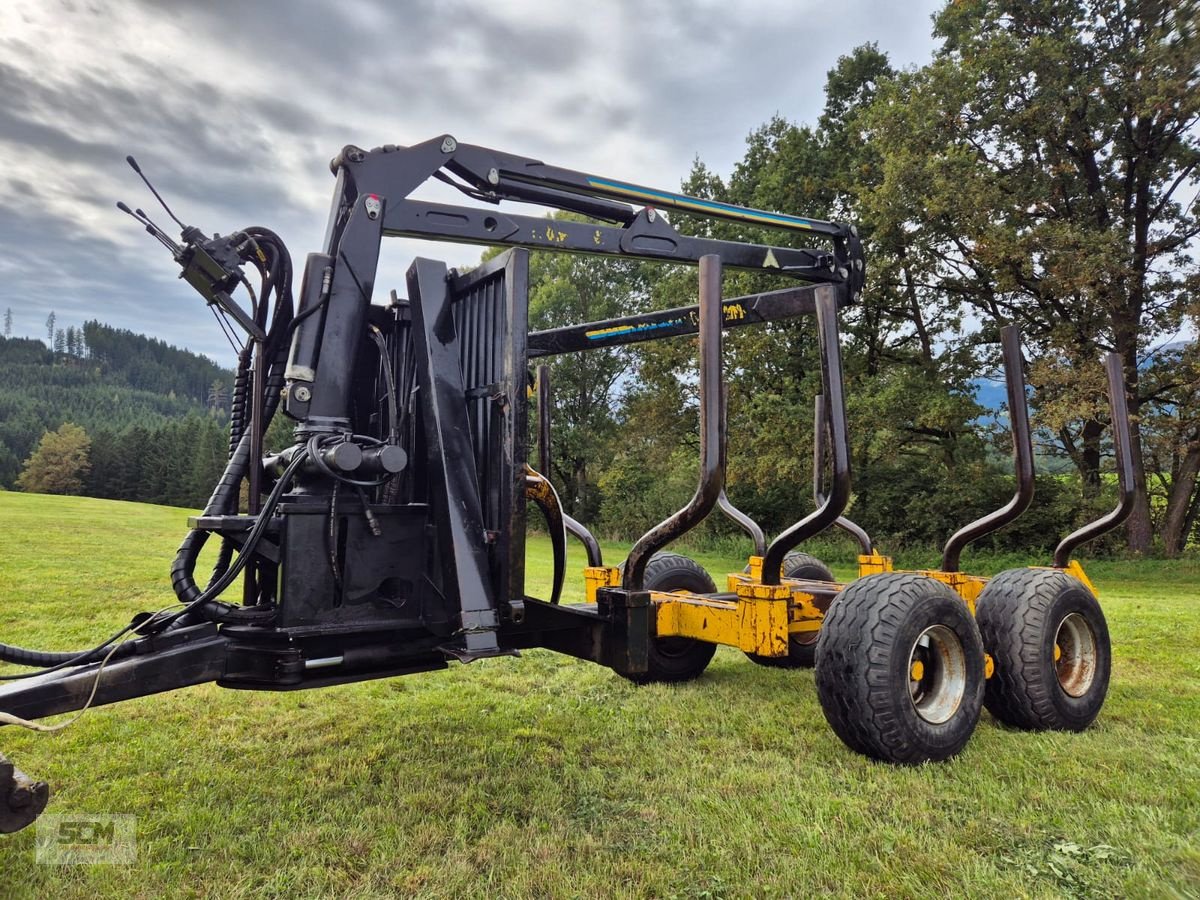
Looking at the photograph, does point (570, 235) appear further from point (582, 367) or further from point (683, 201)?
point (582, 367)

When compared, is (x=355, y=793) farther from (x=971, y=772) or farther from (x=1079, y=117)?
(x=1079, y=117)

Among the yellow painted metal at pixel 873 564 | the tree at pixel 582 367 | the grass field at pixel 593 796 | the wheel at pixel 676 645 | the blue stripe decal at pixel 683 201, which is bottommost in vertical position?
the grass field at pixel 593 796

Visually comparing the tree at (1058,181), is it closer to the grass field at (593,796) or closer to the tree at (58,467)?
the grass field at (593,796)

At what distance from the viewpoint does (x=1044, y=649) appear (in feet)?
14.9

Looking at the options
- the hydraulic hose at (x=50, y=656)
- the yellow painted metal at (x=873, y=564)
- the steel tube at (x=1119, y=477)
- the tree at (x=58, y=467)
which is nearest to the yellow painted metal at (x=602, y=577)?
the yellow painted metal at (x=873, y=564)

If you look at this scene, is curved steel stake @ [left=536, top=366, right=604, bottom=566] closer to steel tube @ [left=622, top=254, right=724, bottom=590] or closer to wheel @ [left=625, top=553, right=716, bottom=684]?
wheel @ [left=625, top=553, right=716, bottom=684]

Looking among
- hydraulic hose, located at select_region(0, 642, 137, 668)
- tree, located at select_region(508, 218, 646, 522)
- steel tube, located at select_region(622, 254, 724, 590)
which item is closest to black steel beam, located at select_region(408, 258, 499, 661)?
steel tube, located at select_region(622, 254, 724, 590)

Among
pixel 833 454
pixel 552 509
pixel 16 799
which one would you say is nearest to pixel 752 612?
pixel 833 454

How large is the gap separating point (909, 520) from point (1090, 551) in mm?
3907

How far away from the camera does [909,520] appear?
19.8 meters

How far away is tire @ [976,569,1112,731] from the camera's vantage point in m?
4.52

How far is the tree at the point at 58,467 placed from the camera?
5616 cm

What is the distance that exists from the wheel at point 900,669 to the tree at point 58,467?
6468 cm

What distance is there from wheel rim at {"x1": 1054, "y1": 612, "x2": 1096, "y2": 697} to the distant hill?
321 feet
